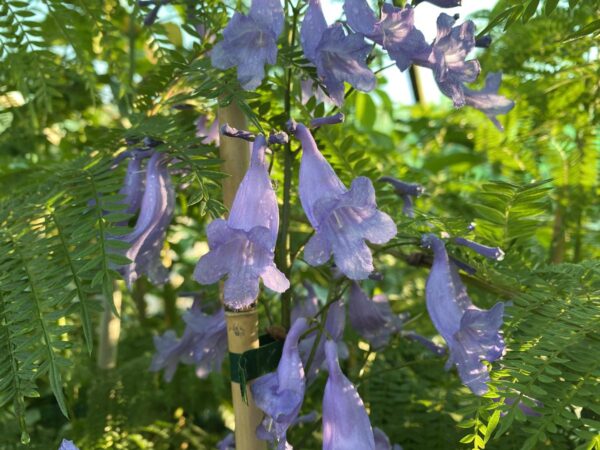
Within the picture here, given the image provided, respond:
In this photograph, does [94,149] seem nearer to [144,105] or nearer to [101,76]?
[144,105]

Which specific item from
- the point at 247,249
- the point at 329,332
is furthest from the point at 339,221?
the point at 329,332

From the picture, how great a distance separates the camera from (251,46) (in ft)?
1.74

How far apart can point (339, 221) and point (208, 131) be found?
0.27m

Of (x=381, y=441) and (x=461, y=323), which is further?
(x=381, y=441)

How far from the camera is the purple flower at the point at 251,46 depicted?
53 cm

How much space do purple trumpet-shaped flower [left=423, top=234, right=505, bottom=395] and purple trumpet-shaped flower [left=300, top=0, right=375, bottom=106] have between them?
170mm

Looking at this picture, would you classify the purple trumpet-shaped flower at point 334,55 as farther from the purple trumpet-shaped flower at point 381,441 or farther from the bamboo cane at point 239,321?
the purple trumpet-shaped flower at point 381,441

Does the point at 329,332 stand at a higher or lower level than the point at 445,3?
lower

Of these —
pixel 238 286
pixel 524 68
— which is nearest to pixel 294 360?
pixel 238 286

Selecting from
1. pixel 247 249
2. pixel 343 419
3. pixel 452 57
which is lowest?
pixel 343 419

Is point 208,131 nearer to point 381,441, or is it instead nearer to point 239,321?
point 239,321

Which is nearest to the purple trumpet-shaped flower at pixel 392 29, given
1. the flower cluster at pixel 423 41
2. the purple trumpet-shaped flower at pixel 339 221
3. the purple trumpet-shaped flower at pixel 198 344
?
the flower cluster at pixel 423 41

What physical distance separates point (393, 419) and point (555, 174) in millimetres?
543

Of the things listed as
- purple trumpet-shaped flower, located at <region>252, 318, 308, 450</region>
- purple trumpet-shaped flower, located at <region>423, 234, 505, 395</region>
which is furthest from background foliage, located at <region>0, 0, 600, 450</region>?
purple trumpet-shaped flower, located at <region>252, 318, 308, 450</region>
